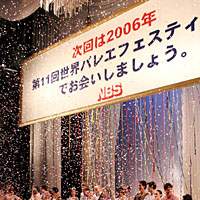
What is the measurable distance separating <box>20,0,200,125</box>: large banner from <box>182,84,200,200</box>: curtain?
2107mm

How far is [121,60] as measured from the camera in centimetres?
264

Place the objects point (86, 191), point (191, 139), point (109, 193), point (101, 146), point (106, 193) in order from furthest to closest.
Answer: point (101, 146), point (109, 193), point (86, 191), point (106, 193), point (191, 139)

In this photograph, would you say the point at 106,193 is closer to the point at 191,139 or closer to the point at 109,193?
the point at 109,193

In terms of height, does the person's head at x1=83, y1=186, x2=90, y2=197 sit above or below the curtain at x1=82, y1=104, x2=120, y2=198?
→ below

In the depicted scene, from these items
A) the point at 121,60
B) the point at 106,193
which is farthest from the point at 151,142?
the point at 121,60

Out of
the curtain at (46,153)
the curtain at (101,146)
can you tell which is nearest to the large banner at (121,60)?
the curtain at (101,146)

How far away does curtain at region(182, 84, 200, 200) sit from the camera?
4.86 m

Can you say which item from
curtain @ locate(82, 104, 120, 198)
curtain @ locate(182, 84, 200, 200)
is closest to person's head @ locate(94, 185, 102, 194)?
curtain @ locate(82, 104, 120, 198)

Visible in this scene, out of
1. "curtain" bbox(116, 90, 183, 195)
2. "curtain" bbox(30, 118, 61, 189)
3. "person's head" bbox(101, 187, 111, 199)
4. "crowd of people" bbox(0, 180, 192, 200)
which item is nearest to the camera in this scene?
"crowd of people" bbox(0, 180, 192, 200)

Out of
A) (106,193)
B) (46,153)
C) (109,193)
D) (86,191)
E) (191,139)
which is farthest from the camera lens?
(46,153)

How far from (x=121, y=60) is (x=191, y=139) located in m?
2.61

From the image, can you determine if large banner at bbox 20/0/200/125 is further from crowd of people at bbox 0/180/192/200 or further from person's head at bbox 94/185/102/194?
person's head at bbox 94/185/102/194

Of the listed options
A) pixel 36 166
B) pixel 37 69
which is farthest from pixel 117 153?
pixel 37 69

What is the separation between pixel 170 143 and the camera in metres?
5.48
